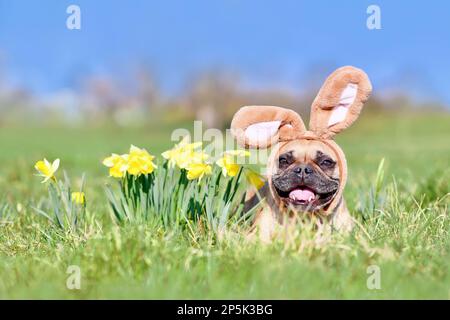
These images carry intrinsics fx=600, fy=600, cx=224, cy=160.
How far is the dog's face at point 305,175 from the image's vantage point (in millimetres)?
2990

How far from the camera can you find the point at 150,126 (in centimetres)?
3362

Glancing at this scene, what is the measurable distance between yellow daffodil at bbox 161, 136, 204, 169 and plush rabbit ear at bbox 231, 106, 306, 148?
0.26 metres

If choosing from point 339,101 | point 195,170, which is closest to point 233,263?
point 195,170

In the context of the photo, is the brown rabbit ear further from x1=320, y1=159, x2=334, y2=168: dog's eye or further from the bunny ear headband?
x1=320, y1=159, x2=334, y2=168: dog's eye

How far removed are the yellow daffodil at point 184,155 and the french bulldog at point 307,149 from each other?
0.26 meters

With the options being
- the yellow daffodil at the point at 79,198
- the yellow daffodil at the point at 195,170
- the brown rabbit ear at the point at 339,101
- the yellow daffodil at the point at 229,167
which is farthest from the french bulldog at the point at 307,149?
the yellow daffodil at the point at 79,198

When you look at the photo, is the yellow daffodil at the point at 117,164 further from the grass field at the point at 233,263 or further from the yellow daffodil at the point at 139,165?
the grass field at the point at 233,263

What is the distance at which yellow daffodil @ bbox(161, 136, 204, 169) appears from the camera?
329 cm

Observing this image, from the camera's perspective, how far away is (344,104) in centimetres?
329

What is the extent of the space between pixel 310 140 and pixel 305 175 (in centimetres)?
27

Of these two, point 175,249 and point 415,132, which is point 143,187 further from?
point 415,132

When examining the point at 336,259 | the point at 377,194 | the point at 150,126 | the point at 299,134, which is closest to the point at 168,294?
the point at 336,259

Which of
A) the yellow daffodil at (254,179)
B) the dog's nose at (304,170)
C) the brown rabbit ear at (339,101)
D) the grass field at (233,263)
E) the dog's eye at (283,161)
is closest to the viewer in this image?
the grass field at (233,263)
